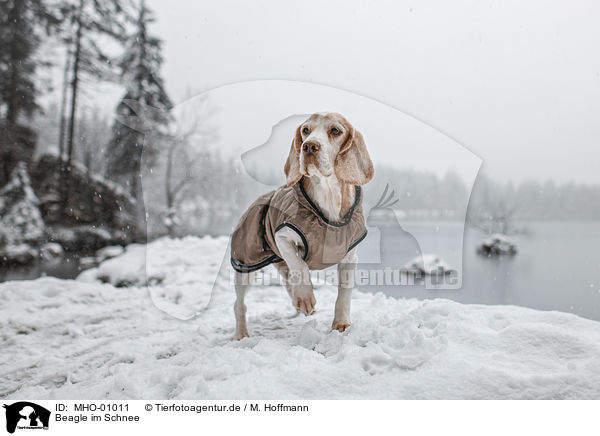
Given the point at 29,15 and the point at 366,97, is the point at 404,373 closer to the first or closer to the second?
the point at 366,97

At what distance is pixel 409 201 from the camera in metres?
1.43

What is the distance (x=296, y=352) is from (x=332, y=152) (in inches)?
26.2

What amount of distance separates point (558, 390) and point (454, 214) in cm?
79

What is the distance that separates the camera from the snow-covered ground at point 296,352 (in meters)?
0.89

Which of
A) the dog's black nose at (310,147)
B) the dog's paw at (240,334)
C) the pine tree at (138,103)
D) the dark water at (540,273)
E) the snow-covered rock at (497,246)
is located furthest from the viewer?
the pine tree at (138,103)

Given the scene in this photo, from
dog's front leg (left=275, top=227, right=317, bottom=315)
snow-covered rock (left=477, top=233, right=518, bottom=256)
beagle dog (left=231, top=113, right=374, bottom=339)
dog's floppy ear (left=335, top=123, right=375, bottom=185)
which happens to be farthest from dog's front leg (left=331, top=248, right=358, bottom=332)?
snow-covered rock (left=477, top=233, right=518, bottom=256)

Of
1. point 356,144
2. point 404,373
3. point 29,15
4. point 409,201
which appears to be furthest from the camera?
point 29,15

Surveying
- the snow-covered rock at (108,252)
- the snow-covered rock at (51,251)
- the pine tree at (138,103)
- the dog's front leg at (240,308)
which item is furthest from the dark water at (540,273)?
the snow-covered rock at (51,251)

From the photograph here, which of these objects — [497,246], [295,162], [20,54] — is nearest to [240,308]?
[295,162]

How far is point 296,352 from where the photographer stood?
1.04 metres
